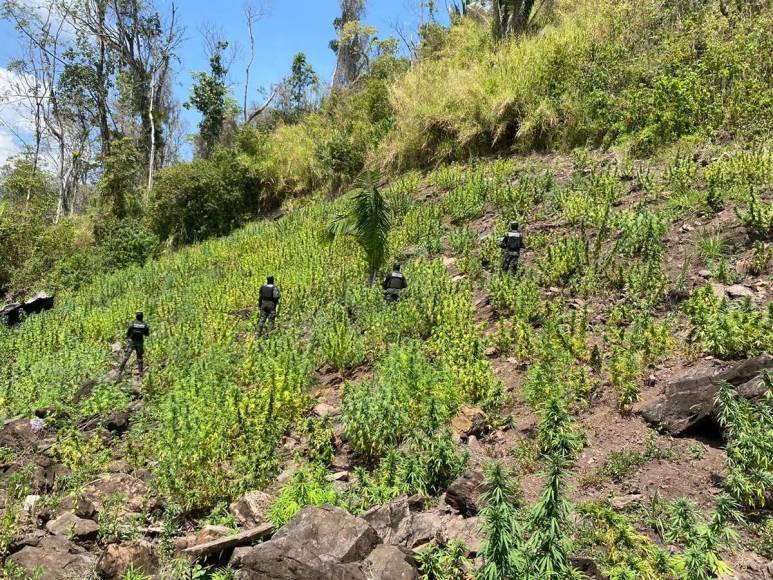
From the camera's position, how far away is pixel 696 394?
5164 millimetres

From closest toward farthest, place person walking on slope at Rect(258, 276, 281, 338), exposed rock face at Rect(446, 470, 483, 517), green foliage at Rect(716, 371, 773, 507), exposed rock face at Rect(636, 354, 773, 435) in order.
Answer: green foliage at Rect(716, 371, 773, 507) → exposed rock face at Rect(446, 470, 483, 517) → exposed rock face at Rect(636, 354, 773, 435) → person walking on slope at Rect(258, 276, 281, 338)

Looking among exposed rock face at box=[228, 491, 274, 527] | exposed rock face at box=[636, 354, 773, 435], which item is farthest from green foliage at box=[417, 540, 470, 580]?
exposed rock face at box=[636, 354, 773, 435]

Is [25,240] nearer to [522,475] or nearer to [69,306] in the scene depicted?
[69,306]

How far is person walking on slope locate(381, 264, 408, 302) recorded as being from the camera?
32.2 ft

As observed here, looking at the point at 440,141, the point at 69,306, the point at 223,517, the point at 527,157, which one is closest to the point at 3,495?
the point at 223,517

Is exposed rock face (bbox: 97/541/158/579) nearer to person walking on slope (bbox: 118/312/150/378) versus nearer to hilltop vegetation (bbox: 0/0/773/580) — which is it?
hilltop vegetation (bbox: 0/0/773/580)

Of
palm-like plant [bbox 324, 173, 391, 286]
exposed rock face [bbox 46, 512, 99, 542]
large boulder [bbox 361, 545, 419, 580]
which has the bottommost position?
large boulder [bbox 361, 545, 419, 580]

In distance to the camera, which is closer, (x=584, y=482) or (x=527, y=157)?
(x=584, y=482)

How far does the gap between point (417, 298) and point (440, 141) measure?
9.82m

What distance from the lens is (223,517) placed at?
5094 mm

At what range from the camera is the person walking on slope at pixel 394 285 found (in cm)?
983

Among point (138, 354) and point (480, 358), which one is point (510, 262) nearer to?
point (480, 358)

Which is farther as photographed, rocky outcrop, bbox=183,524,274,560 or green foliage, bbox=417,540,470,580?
rocky outcrop, bbox=183,524,274,560

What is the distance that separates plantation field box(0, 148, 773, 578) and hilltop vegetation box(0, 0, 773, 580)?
0.04 metres
